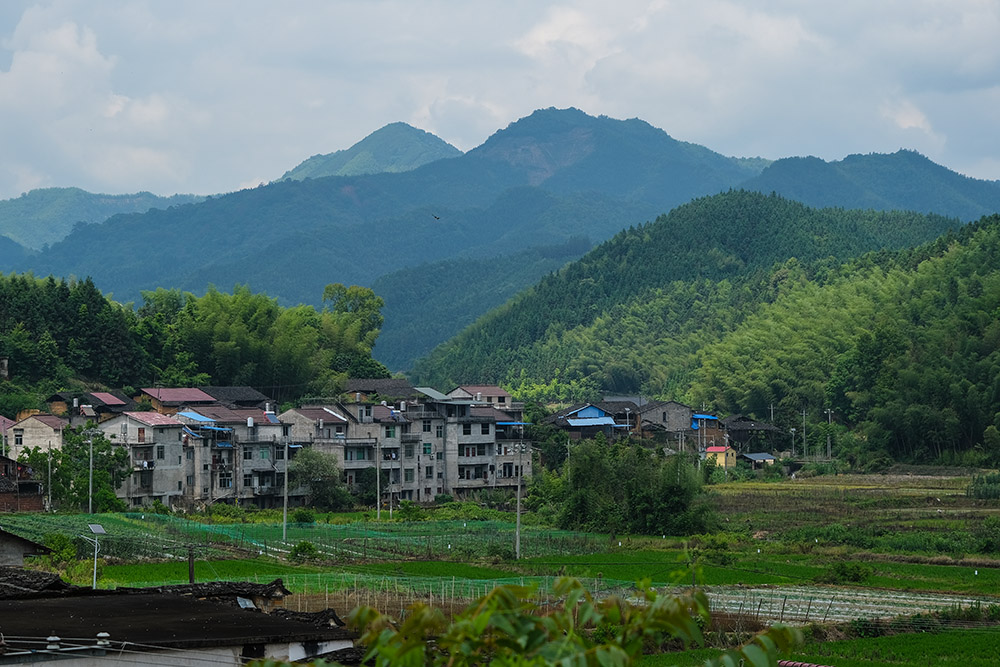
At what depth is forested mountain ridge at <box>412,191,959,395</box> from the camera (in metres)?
103

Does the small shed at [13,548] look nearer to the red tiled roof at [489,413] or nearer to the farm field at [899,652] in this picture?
the farm field at [899,652]

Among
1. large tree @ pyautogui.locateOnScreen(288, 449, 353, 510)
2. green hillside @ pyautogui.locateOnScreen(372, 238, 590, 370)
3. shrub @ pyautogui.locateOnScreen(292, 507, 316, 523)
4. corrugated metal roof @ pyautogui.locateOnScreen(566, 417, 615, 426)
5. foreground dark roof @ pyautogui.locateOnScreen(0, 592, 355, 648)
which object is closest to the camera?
foreground dark roof @ pyautogui.locateOnScreen(0, 592, 355, 648)

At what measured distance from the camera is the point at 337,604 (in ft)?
79.9

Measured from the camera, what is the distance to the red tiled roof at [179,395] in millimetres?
54781

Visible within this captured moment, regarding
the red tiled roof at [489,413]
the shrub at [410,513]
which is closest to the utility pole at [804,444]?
the red tiled roof at [489,413]

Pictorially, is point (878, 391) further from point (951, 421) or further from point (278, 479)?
point (278, 479)

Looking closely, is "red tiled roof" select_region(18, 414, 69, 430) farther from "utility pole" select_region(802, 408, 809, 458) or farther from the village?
"utility pole" select_region(802, 408, 809, 458)

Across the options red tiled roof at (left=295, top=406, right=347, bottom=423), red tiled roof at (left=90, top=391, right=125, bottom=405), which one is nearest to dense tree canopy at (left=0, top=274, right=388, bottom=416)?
red tiled roof at (left=90, top=391, right=125, bottom=405)

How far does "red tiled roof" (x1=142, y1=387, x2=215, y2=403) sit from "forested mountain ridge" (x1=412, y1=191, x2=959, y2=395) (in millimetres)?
43528

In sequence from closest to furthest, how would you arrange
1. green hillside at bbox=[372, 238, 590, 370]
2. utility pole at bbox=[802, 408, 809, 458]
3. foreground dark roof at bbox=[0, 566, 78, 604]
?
foreground dark roof at bbox=[0, 566, 78, 604]
utility pole at bbox=[802, 408, 809, 458]
green hillside at bbox=[372, 238, 590, 370]

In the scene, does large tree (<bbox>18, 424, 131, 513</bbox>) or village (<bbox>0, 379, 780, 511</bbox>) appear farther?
village (<bbox>0, 379, 780, 511</bbox>)

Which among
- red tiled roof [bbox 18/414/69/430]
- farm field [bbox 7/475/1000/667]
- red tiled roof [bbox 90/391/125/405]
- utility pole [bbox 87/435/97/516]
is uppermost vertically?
red tiled roof [bbox 90/391/125/405]

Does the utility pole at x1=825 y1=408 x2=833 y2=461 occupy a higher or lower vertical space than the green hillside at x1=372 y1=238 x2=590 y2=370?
lower

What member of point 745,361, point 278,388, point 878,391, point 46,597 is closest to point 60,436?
point 278,388
